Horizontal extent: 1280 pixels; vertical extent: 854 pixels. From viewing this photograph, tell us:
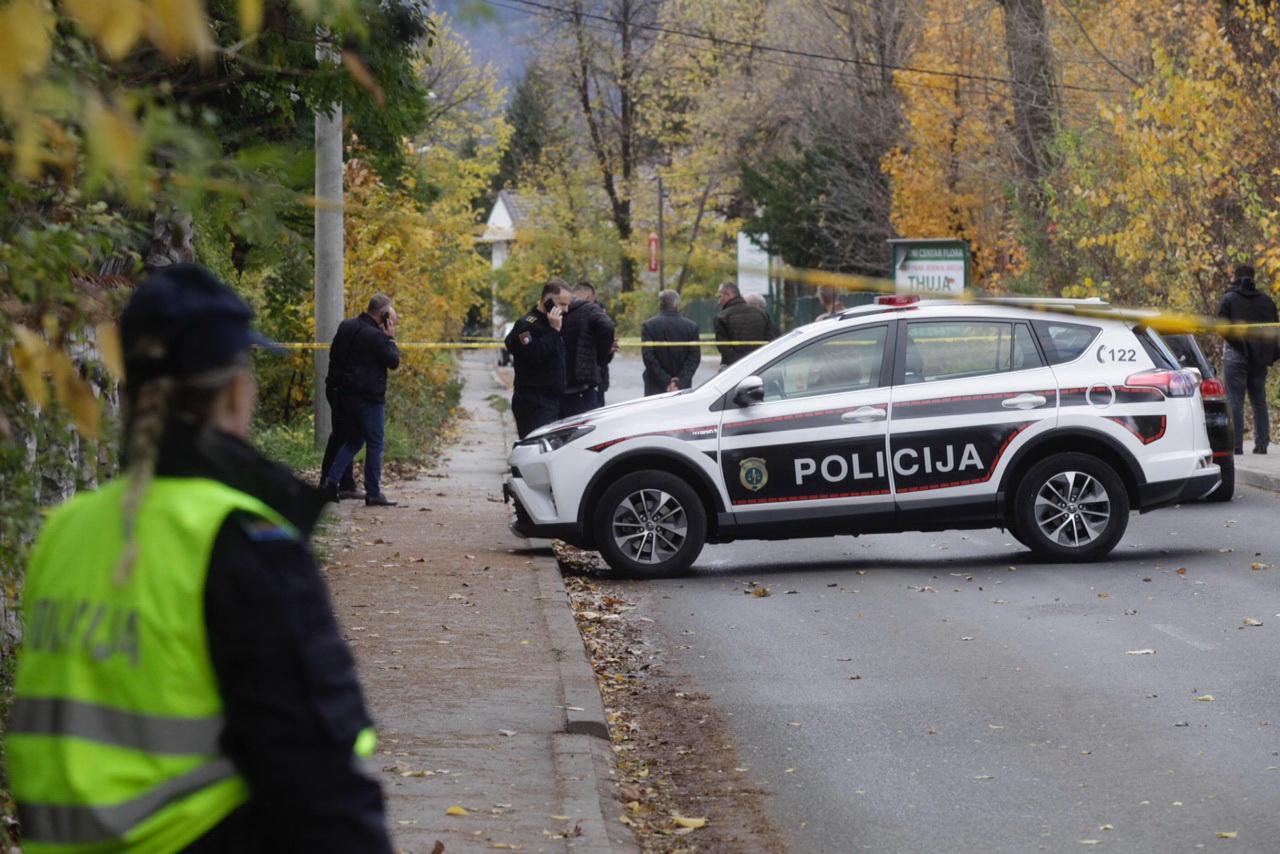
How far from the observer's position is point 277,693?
272 cm

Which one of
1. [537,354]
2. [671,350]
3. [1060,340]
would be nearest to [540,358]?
[537,354]

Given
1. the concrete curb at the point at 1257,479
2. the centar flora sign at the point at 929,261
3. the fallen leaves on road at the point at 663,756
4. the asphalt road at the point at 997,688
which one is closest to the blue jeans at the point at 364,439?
the asphalt road at the point at 997,688

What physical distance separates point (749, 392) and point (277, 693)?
10.1 metres

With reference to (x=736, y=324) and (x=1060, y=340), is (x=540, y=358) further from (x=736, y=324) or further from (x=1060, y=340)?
(x=1060, y=340)

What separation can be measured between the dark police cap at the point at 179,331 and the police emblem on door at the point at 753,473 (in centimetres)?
991

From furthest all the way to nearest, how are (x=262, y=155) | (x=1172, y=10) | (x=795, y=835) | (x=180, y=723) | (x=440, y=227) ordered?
(x=1172, y=10), (x=440, y=227), (x=795, y=835), (x=262, y=155), (x=180, y=723)

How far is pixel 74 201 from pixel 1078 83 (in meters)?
34.0

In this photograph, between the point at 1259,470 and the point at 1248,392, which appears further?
the point at 1248,392

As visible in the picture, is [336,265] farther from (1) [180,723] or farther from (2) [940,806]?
(1) [180,723]

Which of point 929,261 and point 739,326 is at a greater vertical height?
point 929,261

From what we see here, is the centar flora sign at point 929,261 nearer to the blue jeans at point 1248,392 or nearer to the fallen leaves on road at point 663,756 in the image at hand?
the blue jeans at point 1248,392

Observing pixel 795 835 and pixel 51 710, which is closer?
pixel 51 710

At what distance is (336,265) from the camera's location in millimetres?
18922

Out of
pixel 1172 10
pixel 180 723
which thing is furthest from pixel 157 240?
pixel 1172 10
